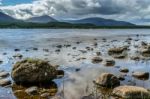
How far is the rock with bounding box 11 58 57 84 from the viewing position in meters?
25.4

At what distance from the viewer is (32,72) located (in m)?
25.4

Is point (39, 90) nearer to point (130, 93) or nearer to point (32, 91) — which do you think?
point (32, 91)

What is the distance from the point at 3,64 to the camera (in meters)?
36.4

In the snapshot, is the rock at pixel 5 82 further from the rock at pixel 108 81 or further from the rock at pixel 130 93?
the rock at pixel 130 93

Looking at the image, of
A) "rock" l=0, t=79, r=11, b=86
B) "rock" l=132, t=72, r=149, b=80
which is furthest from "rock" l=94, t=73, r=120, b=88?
"rock" l=0, t=79, r=11, b=86

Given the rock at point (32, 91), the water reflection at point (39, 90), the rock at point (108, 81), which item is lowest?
the water reflection at point (39, 90)

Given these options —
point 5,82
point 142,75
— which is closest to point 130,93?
point 142,75

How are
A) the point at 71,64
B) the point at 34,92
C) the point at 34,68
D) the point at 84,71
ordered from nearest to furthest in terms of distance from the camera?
the point at 34,92, the point at 34,68, the point at 84,71, the point at 71,64

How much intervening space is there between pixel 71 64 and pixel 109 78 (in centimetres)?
1245

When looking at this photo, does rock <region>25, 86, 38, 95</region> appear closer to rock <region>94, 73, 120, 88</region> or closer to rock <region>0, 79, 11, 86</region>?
rock <region>0, 79, 11, 86</region>

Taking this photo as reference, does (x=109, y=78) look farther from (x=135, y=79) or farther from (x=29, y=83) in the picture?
(x=29, y=83)

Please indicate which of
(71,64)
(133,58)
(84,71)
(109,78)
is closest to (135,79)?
(109,78)

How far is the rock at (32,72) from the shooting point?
2538cm

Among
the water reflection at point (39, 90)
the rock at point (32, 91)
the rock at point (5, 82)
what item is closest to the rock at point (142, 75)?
the water reflection at point (39, 90)
